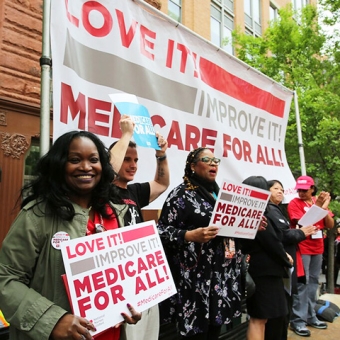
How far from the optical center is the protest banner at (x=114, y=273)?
1452 millimetres

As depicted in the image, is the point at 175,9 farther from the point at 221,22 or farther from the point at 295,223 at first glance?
the point at 295,223

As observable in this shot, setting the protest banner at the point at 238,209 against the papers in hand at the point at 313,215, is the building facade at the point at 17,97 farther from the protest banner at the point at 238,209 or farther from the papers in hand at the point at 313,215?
the papers in hand at the point at 313,215

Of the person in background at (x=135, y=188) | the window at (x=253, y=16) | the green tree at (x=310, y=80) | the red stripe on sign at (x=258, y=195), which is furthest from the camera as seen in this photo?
A: the window at (x=253, y=16)

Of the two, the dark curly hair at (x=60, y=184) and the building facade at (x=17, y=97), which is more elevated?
the building facade at (x=17, y=97)

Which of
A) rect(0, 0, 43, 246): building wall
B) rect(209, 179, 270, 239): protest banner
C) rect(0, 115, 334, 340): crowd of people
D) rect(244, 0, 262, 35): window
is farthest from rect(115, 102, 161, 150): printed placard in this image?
rect(244, 0, 262, 35): window

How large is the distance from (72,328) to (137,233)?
547mm

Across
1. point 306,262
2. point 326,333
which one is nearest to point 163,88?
point 306,262

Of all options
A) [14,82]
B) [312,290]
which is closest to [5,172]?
[14,82]

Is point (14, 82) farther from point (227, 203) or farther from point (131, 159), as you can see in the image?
point (227, 203)

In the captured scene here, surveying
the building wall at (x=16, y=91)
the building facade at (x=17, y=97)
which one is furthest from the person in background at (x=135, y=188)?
the building wall at (x=16, y=91)

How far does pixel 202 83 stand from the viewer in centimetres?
380

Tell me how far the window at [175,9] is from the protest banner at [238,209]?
33.7ft

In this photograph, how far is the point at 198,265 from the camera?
2.55 m

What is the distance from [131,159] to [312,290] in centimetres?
350
